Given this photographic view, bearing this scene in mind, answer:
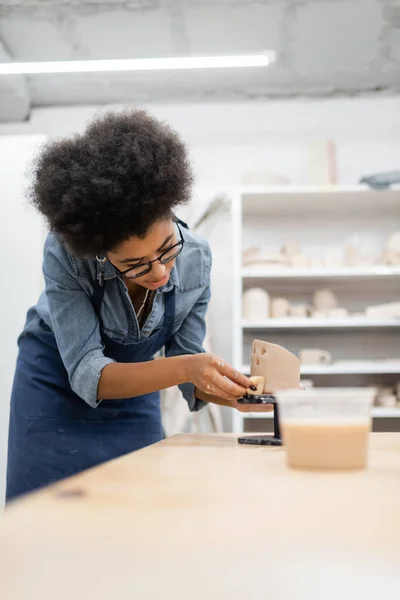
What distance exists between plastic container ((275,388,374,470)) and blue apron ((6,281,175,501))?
2.80 feet

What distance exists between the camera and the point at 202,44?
382 cm

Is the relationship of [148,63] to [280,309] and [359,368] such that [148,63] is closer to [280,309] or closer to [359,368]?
[280,309]

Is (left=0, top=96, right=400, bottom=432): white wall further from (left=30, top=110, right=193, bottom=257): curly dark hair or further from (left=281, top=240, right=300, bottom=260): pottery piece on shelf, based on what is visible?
(left=30, top=110, right=193, bottom=257): curly dark hair

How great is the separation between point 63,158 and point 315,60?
295cm

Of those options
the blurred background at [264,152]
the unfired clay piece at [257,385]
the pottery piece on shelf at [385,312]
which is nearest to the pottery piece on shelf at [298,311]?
the blurred background at [264,152]

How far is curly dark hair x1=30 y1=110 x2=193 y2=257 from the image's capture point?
140 centimetres

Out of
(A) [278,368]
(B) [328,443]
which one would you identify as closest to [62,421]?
(A) [278,368]

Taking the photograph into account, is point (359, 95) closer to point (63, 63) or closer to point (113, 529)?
point (63, 63)

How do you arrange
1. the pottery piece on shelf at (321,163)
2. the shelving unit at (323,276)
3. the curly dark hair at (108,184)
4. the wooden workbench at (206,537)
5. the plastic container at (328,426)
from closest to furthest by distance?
the wooden workbench at (206,537)
the plastic container at (328,426)
the curly dark hair at (108,184)
the shelving unit at (323,276)
the pottery piece on shelf at (321,163)

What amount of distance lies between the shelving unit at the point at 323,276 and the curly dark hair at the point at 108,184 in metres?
2.17

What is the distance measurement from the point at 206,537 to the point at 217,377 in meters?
0.83

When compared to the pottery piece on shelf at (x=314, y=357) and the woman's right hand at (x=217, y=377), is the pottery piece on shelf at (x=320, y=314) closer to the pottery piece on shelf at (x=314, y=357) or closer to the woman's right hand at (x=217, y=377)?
the pottery piece on shelf at (x=314, y=357)

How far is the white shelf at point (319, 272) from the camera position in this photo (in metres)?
3.57

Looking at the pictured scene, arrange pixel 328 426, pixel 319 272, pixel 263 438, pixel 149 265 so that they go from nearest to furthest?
1. pixel 328 426
2. pixel 263 438
3. pixel 149 265
4. pixel 319 272
